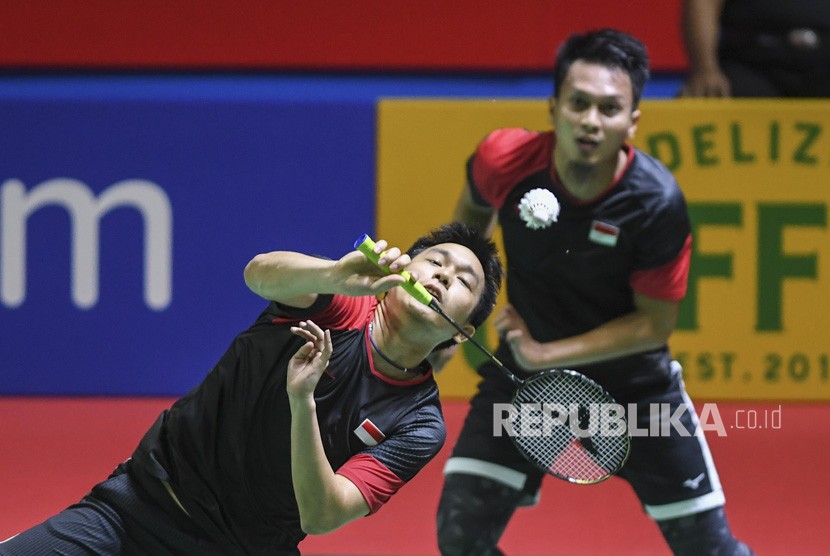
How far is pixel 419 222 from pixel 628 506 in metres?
1.59

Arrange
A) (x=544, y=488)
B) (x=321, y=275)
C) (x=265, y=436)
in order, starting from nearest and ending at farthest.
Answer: (x=321, y=275)
(x=265, y=436)
(x=544, y=488)

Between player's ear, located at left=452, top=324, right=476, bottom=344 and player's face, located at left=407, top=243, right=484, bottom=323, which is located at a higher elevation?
player's face, located at left=407, top=243, right=484, bottom=323

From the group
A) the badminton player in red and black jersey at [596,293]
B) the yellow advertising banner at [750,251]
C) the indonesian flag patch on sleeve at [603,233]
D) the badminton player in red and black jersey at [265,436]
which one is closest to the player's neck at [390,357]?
the badminton player in red and black jersey at [265,436]

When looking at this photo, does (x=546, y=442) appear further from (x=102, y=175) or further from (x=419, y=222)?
(x=102, y=175)

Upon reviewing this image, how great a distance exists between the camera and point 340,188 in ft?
18.6

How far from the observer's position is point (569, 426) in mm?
3359

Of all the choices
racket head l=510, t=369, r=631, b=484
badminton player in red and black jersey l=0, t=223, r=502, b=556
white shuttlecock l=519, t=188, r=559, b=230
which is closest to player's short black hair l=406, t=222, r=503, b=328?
badminton player in red and black jersey l=0, t=223, r=502, b=556

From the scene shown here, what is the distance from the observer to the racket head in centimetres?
327

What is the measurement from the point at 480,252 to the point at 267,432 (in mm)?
645

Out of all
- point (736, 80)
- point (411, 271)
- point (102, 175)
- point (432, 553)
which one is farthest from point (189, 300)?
point (411, 271)

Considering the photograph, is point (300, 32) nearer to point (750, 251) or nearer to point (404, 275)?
point (750, 251)

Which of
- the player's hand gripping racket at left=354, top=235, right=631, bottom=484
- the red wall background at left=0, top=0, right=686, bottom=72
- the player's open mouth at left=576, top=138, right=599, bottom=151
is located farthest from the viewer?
the red wall background at left=0, top=0, right=686, bottom=72

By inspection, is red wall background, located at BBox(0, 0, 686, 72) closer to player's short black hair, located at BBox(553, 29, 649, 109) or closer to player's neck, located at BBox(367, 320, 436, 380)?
player's short black hair, located at BBox(553, 29, 649, 109)

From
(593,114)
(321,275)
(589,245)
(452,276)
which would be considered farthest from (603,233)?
(321,275)
